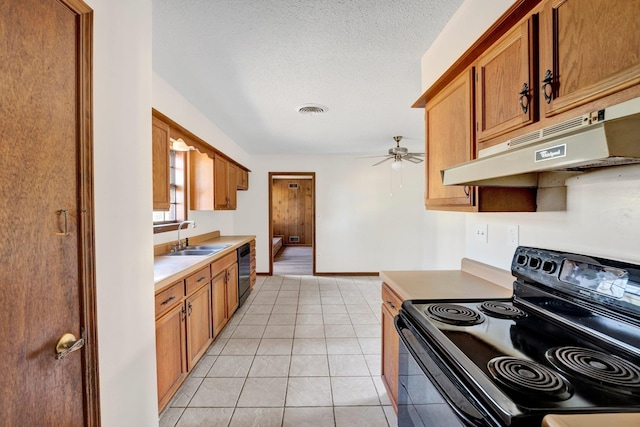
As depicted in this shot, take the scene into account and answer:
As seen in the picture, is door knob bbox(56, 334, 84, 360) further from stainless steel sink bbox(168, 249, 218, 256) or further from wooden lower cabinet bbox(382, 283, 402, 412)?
stainless steel sink bbox(168, 249, 218, 256)

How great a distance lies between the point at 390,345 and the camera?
5.91ft

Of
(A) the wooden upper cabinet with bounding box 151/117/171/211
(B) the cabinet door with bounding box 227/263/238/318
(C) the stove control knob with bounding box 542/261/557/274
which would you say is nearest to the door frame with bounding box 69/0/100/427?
(A) the wooden upper cabinet with bounding box 151/117/171/211

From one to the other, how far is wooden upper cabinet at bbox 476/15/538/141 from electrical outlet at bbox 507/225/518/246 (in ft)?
1.88

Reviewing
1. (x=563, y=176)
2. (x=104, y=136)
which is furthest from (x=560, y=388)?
(x=104, y=136)

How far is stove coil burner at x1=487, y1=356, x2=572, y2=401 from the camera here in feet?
2.29

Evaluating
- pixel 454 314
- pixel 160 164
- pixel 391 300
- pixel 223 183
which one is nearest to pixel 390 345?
pixel 391 300

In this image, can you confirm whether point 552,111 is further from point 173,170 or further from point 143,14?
point 173,170

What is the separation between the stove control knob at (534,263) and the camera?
4.17 feet

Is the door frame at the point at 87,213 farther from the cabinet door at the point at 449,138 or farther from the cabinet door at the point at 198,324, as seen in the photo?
the cabinet door at the point at 449,138

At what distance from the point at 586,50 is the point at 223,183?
3579mm

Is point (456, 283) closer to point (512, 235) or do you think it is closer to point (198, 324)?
point (512, 235)

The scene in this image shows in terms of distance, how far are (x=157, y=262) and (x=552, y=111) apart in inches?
104

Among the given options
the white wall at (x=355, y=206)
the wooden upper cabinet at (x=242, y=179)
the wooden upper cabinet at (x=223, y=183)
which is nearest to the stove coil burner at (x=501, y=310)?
the wooden upper cabinet at (x=223, y=183)

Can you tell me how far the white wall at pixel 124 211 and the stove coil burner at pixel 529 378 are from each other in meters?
1.31
